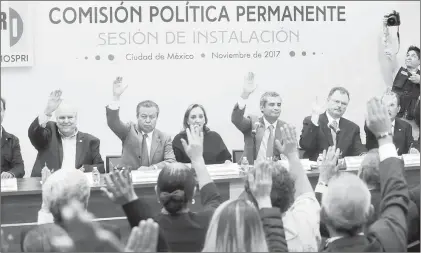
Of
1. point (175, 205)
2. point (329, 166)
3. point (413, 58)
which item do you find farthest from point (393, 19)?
point (175, 205)

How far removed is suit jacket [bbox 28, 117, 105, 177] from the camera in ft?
18.2

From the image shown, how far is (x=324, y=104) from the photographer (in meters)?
6.38

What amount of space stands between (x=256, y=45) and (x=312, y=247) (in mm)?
3589

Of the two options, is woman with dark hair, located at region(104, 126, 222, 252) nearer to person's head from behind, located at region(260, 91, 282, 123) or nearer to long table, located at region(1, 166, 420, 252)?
long table, located at region(1, 166, 420, 252)

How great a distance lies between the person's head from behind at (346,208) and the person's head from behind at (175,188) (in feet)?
2.01

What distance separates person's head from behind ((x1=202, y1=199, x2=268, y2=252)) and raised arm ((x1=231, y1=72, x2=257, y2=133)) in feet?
12.3

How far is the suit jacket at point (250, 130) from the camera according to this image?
6.02m

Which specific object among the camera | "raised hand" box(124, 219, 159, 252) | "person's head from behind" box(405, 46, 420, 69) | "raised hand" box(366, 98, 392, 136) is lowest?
"raised hand" box(124, 219, 159, 252)

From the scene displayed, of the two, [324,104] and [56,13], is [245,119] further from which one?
[56,13]

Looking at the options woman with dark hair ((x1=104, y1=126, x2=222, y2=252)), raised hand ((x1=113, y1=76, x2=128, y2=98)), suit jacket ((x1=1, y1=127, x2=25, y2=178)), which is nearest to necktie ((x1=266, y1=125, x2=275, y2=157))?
raised hand ((x1=113, y1=76, x2=128, y2=98))

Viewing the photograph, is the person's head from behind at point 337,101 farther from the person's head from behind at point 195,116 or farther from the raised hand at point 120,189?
the raised hand at point 120,189

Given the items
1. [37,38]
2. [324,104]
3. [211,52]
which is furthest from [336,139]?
[37,38]

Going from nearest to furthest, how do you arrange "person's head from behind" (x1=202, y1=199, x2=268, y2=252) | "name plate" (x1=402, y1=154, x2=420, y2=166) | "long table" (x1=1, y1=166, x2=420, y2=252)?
"person's head from behind" (x1=202, y1=199, x2=268, y2=252) → "long table" (x1=1, y1=166, x2=420, y2=252) → "name plate" (x1=402, y1=154, x2=420, y2=166)

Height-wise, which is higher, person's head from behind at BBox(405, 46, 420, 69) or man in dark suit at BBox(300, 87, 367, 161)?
person's head from behind at BBox(405, 46, 420, 69)
